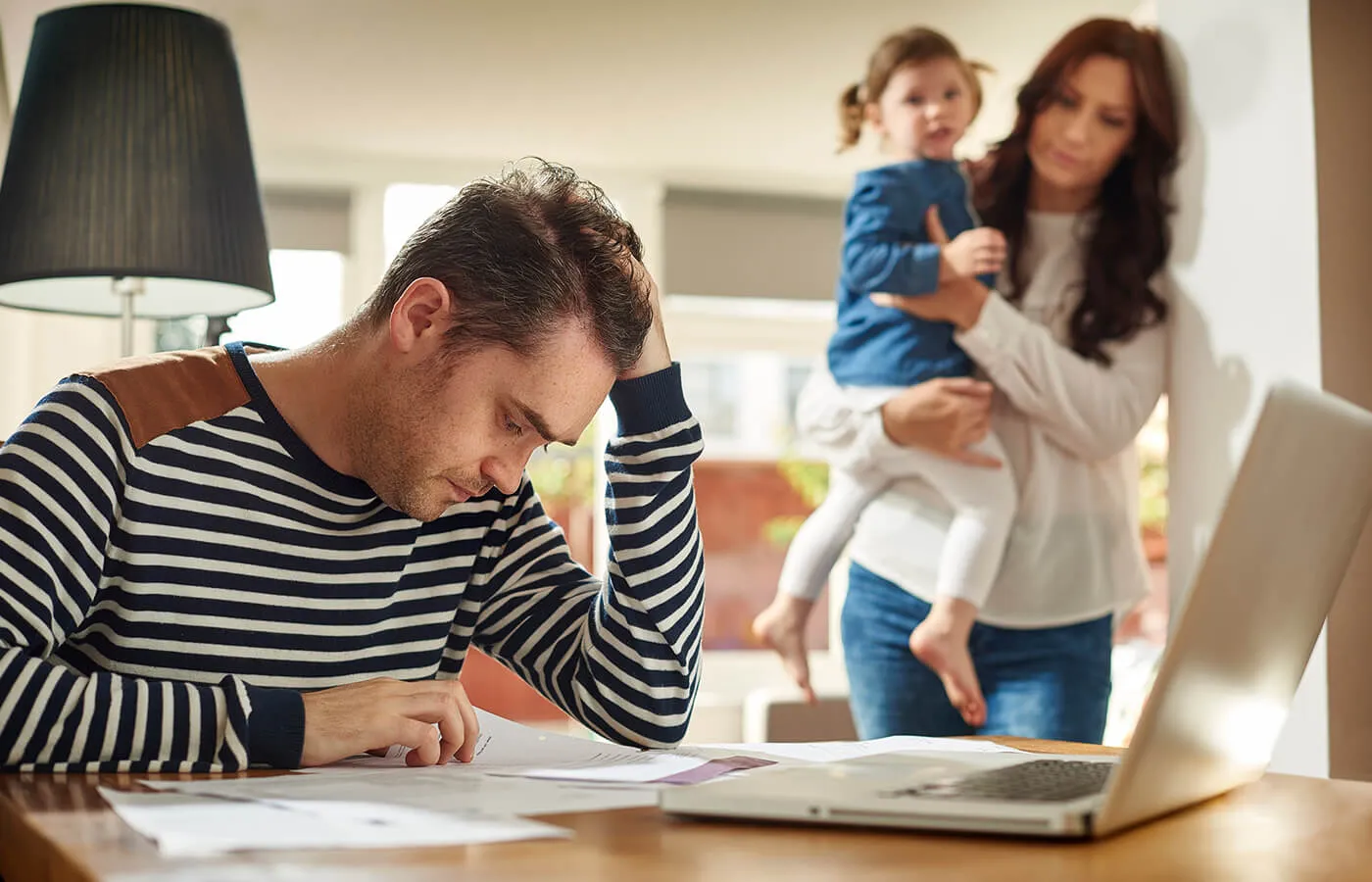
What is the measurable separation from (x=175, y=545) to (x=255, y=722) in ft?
0.94

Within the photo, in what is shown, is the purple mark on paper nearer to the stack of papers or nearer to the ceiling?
the stack of papers

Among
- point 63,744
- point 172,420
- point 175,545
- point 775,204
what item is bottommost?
point 63,744

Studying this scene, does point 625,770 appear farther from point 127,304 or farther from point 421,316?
point 127,304

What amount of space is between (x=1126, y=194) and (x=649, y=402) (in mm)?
1217

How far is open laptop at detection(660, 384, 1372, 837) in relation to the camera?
0.64 metres

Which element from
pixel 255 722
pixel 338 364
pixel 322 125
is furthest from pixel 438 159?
pixel 255 722

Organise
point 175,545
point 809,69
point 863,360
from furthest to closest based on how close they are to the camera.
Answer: point 809,69 → point 863,360 → point 175,545

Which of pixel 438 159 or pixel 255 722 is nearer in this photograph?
pixel 255 722

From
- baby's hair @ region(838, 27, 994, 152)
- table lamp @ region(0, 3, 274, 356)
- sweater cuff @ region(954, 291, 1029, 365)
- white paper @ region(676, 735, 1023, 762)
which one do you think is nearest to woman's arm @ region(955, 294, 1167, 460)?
sweater cuff @ region(954, 291, 1029, 365)

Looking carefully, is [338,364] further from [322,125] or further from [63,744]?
[322,125]

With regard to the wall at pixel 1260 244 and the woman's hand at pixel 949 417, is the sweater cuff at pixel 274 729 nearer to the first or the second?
the wall at pixel 1260 244

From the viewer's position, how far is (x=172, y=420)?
1159 millimetres

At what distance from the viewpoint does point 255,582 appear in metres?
1.17

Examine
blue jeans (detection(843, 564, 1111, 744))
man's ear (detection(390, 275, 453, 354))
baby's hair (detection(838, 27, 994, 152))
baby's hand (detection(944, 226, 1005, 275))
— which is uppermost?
baby's hair (detection(838, 27, 994, 152))
